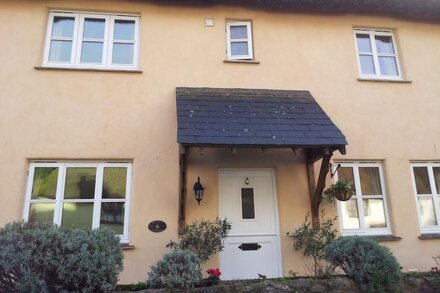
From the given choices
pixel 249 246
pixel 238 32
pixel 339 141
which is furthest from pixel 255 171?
pixel 238 32

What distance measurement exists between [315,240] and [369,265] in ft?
5.14

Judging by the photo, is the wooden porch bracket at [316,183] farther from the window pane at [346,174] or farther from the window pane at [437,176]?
the window pane at [437,176]

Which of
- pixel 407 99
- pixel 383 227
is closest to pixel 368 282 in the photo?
pixel 383 227

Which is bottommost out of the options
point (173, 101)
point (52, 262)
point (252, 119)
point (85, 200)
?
point (52, 262)

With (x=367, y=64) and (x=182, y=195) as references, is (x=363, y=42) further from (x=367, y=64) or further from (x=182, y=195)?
(x=182, y=195)

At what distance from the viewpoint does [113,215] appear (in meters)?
6.63

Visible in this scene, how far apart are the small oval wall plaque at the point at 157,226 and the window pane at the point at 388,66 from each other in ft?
20.0

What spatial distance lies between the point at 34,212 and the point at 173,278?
3.36 metres

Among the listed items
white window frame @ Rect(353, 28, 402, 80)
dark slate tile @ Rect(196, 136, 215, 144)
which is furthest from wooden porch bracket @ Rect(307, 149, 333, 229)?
white window frame @ Rect(353, 28, 402, 80)

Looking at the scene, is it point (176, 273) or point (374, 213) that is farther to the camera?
point (374, 213)

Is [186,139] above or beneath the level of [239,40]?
beneath

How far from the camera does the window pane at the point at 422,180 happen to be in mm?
7504

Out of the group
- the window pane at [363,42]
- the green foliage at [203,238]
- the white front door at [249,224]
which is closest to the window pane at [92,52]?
the white front door at [249,224]

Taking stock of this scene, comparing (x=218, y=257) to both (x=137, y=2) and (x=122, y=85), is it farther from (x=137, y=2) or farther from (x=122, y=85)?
(x=137, y=2)
